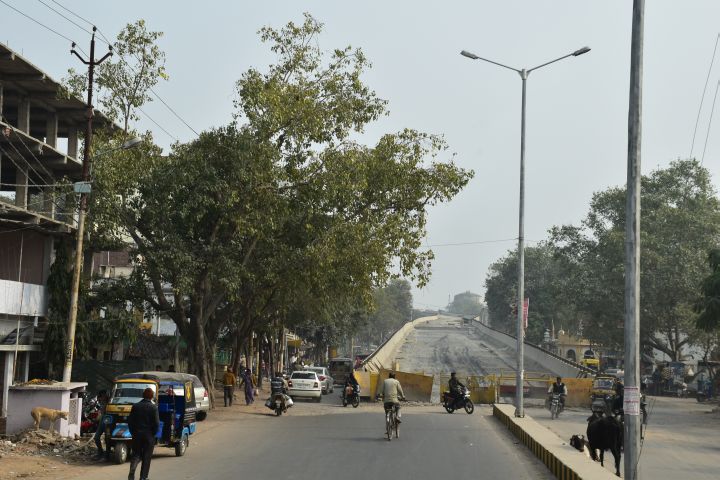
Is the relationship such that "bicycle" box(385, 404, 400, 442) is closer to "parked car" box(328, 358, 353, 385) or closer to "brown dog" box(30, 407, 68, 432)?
"brown dog" box(30, 407, 68, 432)

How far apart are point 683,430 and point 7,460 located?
2308cm

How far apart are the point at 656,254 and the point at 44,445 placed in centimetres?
5434

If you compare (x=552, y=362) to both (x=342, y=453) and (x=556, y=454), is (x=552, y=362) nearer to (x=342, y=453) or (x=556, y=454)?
(x=342, y=453)

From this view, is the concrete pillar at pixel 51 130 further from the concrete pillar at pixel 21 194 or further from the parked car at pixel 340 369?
the parked car at pixel 340 369

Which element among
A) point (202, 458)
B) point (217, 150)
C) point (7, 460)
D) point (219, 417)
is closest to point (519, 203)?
point (217, 150)

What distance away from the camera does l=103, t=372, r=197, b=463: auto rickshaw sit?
1706 centimetres

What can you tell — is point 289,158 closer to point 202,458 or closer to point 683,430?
point 202,458

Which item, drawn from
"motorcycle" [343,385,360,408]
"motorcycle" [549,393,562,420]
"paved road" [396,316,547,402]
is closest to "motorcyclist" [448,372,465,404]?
"motorcycle" [549,393,562,420]

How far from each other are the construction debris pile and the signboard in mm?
10921

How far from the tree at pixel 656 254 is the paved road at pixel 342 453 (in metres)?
39.7

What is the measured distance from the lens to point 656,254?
214 ft

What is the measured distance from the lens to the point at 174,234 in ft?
95.7

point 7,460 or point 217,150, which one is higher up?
point 217,150

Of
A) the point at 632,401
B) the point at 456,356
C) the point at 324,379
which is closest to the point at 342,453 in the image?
the point at 632,401
